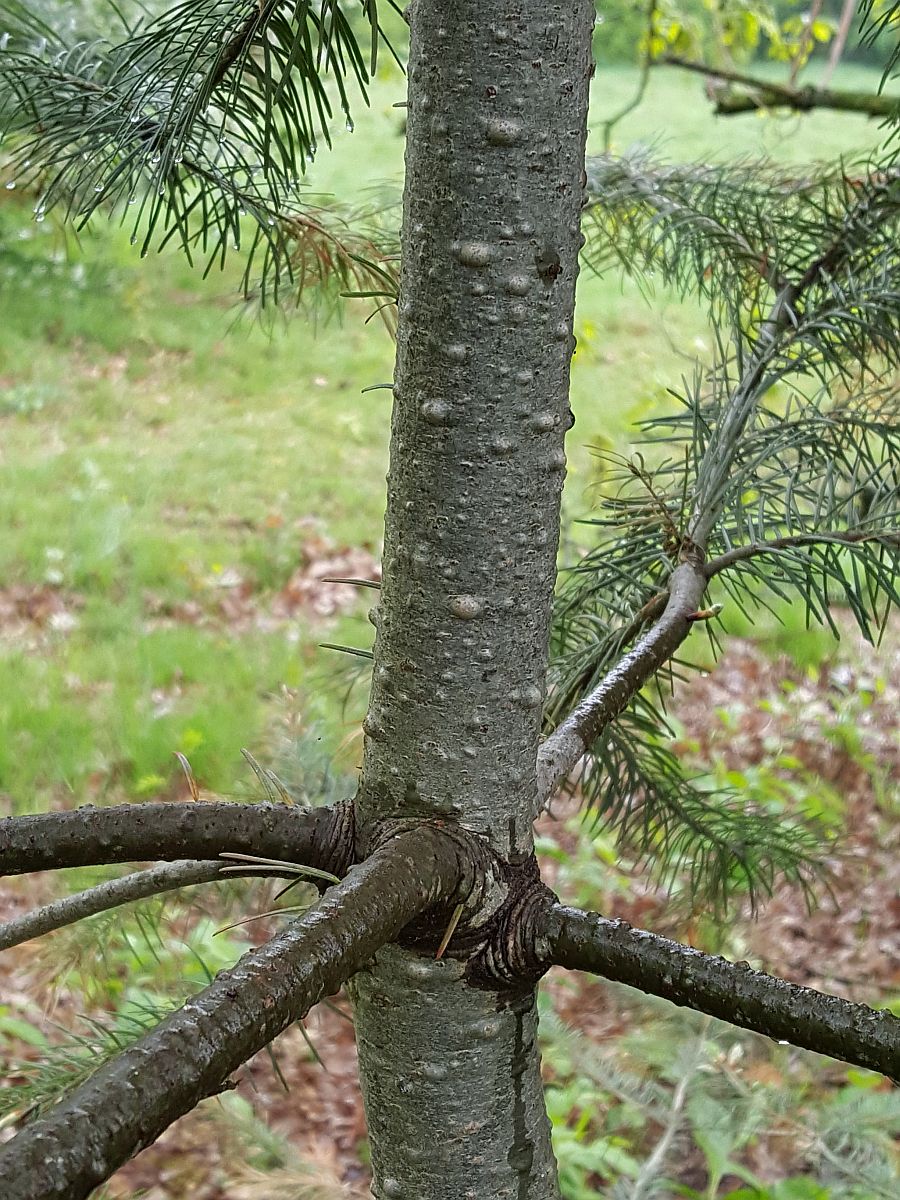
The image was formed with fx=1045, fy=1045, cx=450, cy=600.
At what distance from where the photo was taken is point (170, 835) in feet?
1.64

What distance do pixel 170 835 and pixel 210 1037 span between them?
0.14 metres

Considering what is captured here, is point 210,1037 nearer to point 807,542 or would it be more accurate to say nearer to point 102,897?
point 102,897

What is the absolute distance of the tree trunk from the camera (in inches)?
18.8

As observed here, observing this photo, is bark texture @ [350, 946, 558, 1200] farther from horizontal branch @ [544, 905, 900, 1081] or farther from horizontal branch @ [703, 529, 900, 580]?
horizontal branch @ [703, 529, 900, 580]

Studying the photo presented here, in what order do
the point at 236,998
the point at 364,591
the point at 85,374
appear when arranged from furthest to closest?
the point at 85,374 → the point at 364,591 → the point at 236,998

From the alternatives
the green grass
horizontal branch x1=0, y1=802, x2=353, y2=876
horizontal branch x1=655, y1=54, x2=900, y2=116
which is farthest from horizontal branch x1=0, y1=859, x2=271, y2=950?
horizontal branch x1=655, y1=54, x2=900, y2=116

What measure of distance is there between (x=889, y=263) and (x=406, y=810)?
0.67 m

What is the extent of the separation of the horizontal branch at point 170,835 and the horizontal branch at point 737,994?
14 centimetres

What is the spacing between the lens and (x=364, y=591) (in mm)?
3688

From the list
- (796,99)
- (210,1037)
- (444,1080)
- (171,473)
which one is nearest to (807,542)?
(444,1080)

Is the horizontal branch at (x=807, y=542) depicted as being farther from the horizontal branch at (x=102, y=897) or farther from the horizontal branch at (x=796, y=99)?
the horizontal branch at (x=796, y=99)

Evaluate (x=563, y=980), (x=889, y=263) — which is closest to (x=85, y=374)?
(x=563, y=980)

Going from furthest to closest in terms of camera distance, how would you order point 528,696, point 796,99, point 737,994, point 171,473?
point 171,473
point 796,99
point 528,696
point 737,994

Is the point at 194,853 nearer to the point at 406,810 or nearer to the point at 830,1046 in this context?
the point at 406,810
